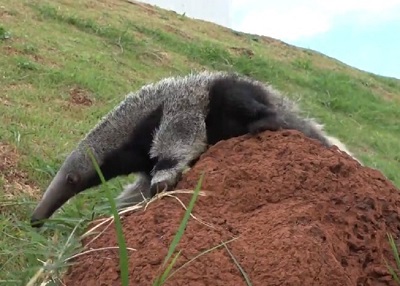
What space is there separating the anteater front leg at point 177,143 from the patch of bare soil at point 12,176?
1.57 metres

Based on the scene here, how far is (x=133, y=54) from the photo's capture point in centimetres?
1393

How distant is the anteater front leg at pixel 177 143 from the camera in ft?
14.8

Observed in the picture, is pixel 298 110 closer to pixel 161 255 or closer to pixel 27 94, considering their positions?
pixel 161 255

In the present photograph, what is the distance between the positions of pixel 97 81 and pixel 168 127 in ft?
20.1

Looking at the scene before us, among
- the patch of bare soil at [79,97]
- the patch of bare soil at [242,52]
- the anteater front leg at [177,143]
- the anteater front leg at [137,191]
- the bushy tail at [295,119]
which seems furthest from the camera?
the patch of bare soil at [242,52]

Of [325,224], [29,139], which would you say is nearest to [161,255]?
[325,224]

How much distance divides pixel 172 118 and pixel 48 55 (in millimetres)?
6915

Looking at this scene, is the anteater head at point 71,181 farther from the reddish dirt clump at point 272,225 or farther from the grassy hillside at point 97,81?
the reddish dirt clump at point 272,225

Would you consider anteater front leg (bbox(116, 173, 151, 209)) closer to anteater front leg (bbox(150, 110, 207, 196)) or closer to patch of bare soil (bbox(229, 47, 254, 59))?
anteater front leg (bbox(150, 110, 207, 196))

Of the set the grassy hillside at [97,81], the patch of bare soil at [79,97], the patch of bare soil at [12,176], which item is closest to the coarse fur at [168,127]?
the grassy hillside at [97,81]

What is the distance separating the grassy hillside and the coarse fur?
0.20 m

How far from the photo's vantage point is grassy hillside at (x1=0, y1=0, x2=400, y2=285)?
20.0ft

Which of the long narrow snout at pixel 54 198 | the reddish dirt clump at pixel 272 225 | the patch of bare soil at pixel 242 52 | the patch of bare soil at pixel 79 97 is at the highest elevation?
the reddish dirt clump at pixel 272 225

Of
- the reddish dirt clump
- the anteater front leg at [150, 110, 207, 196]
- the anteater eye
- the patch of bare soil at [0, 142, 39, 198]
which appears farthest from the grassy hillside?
the anteater front leg at [150, 110, 207, 196]
